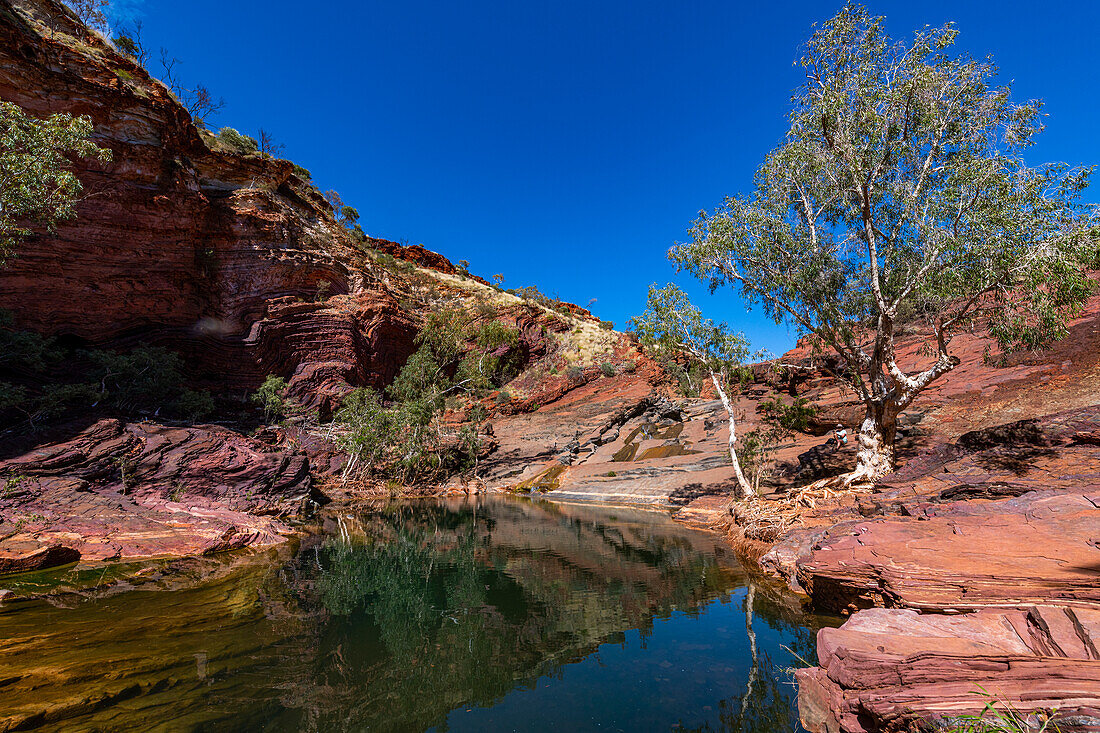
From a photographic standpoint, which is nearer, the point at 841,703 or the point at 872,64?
the point at 841,703

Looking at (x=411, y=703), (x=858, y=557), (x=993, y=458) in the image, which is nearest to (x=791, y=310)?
(x=993, y=458)

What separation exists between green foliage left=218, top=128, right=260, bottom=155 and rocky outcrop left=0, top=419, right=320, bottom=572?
3116 centimetres

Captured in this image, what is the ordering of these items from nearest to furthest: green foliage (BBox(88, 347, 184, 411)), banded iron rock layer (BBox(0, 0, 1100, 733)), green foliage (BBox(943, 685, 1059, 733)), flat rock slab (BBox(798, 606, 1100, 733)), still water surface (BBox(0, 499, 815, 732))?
green foliage (BBox(943, 685, 1059, 733)) → flat rock slab (BBox(798, 606, 1100, 733)) → banded iron rock layer (BBox(0, 0, 1100, 733)) → still water surface (BBox(0, 499, 815, 732)) → green foliage (BBox(88, 347, 184, 411))

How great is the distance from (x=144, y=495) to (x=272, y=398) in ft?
57.3

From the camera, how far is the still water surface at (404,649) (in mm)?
5242

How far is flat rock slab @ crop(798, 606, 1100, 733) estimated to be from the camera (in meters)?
3.25

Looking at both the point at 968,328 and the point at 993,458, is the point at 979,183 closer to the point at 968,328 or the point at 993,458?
the point at 968,328

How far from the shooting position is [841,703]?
4219 mm

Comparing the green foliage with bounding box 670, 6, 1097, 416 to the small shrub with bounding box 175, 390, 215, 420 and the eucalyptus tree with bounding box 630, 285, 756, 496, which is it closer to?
the eucalyptus tree with bounding box 630, 285, 756, 496

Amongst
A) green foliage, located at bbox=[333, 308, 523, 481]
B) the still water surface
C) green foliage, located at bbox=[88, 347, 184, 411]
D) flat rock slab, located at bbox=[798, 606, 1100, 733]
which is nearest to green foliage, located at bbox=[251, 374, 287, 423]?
green foliage, located at bbox=[333, 308, 523, 481]

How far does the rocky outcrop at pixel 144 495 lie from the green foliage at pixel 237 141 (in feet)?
102

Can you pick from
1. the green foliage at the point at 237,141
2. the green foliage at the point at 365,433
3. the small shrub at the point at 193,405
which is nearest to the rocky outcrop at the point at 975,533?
the green foliage at the point at 365,433

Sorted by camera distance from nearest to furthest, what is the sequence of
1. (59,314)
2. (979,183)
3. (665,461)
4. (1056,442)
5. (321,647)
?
(321,647), (1056,442), (979,183), (59,314), (665,461)

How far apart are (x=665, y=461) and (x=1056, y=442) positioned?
20.5 metres
